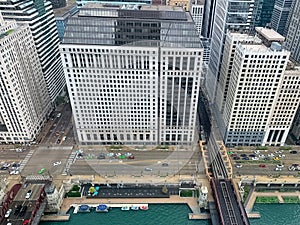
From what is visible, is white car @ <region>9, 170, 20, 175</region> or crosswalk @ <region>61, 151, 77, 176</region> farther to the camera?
crosswalk @ <region>61, 151, 77, 176</region>

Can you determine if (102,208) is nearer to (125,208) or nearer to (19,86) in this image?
(125,208)

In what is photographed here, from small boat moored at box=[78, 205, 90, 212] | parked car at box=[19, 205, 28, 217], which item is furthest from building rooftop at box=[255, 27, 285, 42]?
parked car at box=[19, 205, 28, 217]

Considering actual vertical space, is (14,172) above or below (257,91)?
below

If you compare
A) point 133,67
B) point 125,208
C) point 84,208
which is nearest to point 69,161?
point 84,208

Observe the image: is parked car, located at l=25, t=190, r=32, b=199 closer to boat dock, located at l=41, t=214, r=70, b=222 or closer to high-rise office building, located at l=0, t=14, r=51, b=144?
boat dock, located at l=41, t=214, r=70, b=222

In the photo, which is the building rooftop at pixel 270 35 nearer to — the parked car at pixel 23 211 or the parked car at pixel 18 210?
the parked car at pixel 23 211

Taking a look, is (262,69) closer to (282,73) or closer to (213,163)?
(282,73)
